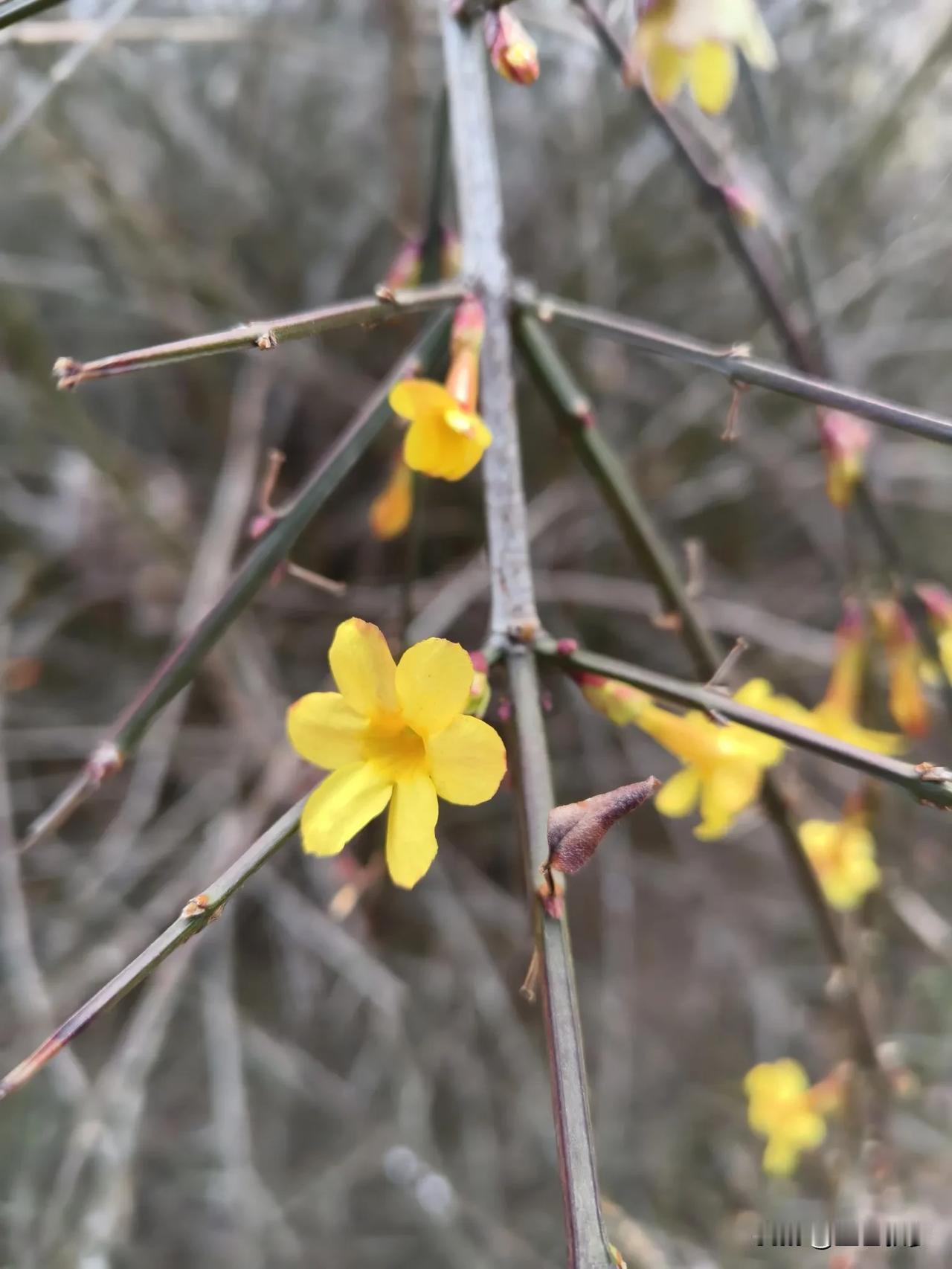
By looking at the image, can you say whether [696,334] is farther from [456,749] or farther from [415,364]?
[456,749]

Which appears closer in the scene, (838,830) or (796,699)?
(838,830)

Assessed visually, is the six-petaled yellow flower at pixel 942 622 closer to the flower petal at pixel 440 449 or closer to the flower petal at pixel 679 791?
the flower petal at pixel 679 791

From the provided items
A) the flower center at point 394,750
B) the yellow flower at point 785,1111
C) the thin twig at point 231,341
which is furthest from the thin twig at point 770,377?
the yellow flower at point 785,1111

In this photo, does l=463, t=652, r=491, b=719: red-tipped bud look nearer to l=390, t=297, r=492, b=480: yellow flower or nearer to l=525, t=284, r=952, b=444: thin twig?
l=390, t=297, r=492, b=480: yellow flower

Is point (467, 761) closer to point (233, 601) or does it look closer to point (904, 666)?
point (233, 601)

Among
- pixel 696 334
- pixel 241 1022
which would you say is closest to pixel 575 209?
pixel 696 334
